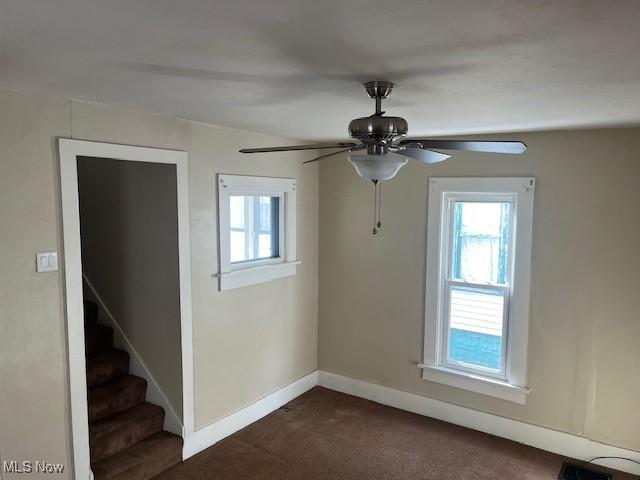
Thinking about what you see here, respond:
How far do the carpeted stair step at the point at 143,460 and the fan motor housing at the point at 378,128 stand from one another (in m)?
2.63

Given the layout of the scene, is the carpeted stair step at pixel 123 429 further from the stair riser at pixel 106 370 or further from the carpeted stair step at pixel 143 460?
the stair riser at pixel 106 370

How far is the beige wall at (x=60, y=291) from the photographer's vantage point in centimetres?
240

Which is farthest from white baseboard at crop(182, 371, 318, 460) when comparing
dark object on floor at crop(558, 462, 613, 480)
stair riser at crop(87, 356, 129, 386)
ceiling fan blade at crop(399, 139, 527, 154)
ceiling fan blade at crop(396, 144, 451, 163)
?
ceiling fan blade at crop(399, 139, 527, 154)

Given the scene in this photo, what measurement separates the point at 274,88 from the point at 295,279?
246 centimetres

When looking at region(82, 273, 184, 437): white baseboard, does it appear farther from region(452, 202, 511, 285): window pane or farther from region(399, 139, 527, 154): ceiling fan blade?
region(399, 139, 527, 154): ceiling fan blade

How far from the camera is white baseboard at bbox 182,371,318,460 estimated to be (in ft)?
11.4

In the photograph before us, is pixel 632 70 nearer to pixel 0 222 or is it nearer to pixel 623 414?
pixel 623 414

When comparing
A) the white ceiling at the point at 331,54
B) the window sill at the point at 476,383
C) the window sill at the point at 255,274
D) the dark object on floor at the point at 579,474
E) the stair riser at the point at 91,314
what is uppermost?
the white ceiling at the point at 331,54

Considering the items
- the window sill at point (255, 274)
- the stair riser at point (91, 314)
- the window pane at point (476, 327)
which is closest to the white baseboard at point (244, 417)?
the window sill at point (255, 274)

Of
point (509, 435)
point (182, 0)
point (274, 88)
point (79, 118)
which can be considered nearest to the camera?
point (182, 0)

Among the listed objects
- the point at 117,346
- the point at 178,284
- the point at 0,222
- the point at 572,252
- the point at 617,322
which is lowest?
the point at 117,346

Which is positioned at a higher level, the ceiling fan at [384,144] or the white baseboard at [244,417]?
the ceiling fan at [384,144]

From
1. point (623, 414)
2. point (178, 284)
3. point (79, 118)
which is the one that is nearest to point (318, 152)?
point (178, 284)

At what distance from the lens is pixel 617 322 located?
330 centimetres
